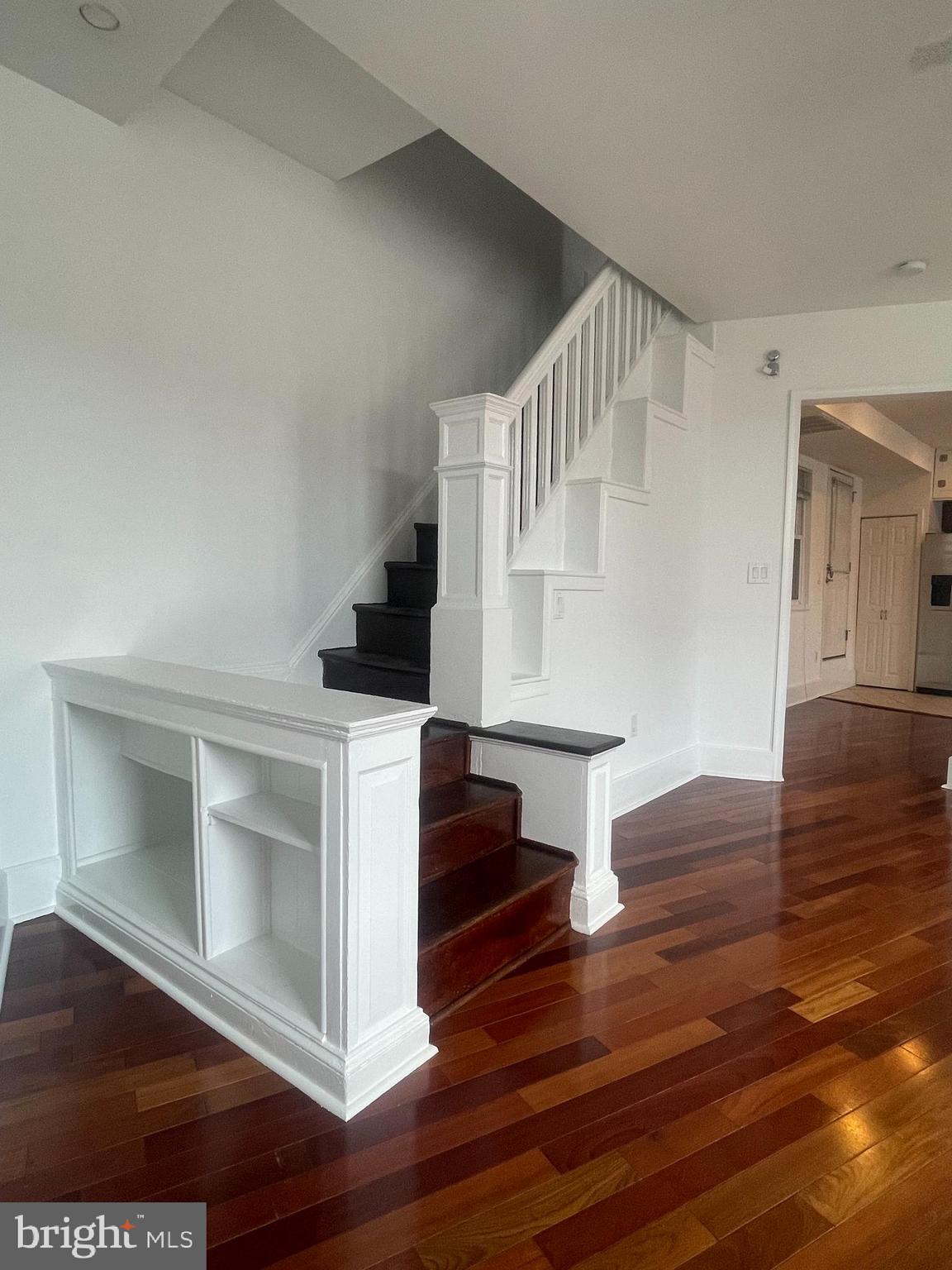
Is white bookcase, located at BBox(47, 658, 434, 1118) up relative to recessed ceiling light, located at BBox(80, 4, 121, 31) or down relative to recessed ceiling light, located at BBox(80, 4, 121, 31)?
down

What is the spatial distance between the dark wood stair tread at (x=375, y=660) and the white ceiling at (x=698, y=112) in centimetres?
187

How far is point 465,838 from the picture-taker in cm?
238

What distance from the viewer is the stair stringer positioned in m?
3.07

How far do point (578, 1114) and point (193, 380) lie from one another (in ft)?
8.74

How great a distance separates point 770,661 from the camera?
4.20 metres

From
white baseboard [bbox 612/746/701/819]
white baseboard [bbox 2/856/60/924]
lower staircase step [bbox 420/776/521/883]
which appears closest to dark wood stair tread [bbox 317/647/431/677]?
lower staircase step [bbox 420/776/521/883]

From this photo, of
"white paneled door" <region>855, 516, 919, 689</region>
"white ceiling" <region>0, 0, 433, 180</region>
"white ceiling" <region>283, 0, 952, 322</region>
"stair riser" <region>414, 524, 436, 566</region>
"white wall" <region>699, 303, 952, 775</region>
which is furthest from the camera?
"white paneled door" <region>855, 516, 919, 689</region>

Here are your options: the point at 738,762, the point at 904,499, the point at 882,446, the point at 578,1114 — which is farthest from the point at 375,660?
the point at 904,499

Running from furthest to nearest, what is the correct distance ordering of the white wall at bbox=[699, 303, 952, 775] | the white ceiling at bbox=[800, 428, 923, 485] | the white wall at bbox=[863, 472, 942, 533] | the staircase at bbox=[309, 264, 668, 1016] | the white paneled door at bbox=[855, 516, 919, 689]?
the white paneled door at bbox=[855, 516, 919, 689] → the white wall at bbox=[863, 472, 942, 533] → the white ceiling at bbox=[800, 428, 923, 485] → the white wall at bbox=[699, 303, 952, 775] → the staircase at bbox=[309, 264, 668, 1016]

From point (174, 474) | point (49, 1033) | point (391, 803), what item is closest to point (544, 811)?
point (391, 803)

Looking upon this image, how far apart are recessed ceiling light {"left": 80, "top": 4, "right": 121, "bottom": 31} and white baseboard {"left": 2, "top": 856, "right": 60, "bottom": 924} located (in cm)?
250

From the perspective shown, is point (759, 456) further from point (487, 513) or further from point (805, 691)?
point (805, 691)

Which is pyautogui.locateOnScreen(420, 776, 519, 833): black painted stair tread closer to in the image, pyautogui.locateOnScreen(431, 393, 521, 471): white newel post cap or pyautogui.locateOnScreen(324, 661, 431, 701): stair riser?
pyautogui.locateOnScreen(324, 661, 431, 701): stair riser

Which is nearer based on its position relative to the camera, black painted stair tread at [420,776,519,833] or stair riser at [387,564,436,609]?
black painted stair tread at [420,776,519,833]
